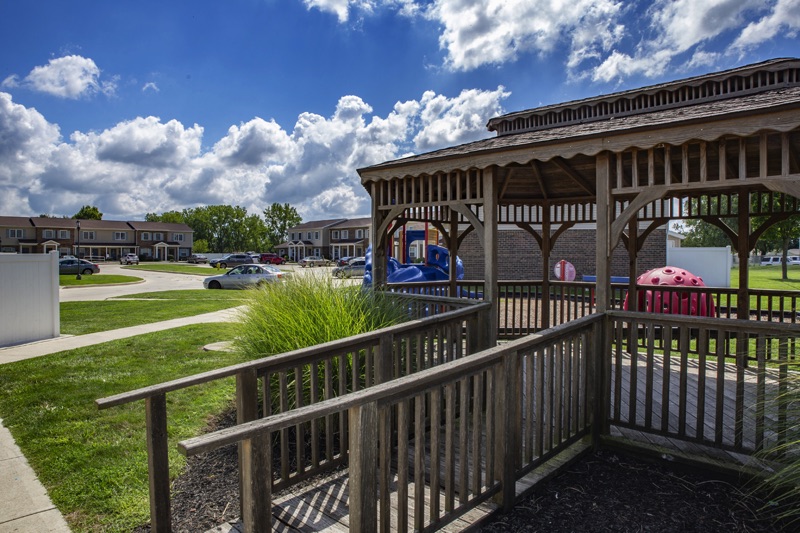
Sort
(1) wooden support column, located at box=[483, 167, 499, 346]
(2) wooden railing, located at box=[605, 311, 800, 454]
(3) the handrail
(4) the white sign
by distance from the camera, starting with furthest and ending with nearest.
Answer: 1. (4) the white sign
2. (1) wooden support column, located at box=[483, 167, 499, 346]
3. (2) wooden railing, located at box=[605, 311, 800, 454]
4. (3) the handrail

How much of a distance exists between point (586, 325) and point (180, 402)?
4.56m

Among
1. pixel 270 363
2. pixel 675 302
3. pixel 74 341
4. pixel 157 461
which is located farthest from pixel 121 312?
pixel 675 302

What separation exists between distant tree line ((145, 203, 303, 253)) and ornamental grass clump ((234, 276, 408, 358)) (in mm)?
81090

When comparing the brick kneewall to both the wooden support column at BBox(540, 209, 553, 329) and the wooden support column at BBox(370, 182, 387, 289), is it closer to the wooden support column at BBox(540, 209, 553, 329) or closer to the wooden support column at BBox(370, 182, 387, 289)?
the wooden support column at BBox(540, 209, 553, 329)

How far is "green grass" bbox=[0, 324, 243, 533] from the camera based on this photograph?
342 centimetres

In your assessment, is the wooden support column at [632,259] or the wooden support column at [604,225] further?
the wooden support column at [632,259]

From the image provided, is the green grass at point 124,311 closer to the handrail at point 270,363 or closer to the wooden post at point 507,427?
the handrail at point 270,363

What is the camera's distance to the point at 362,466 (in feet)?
→ 7.29

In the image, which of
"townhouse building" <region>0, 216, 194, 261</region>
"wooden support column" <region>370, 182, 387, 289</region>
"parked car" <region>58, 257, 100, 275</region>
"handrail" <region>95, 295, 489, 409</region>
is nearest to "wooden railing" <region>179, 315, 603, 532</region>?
"handrail" <region>95, 295, 489, 409</region>

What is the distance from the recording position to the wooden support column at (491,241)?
5219 mm

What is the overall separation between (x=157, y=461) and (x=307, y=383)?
5.97 feet

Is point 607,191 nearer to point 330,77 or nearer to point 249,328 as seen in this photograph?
point 249,328

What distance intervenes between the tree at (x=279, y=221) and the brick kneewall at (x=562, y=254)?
68.4 meters

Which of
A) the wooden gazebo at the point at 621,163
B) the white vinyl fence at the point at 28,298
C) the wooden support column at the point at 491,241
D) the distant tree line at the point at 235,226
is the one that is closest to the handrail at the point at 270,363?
the wooden support column at the point at 491,241
